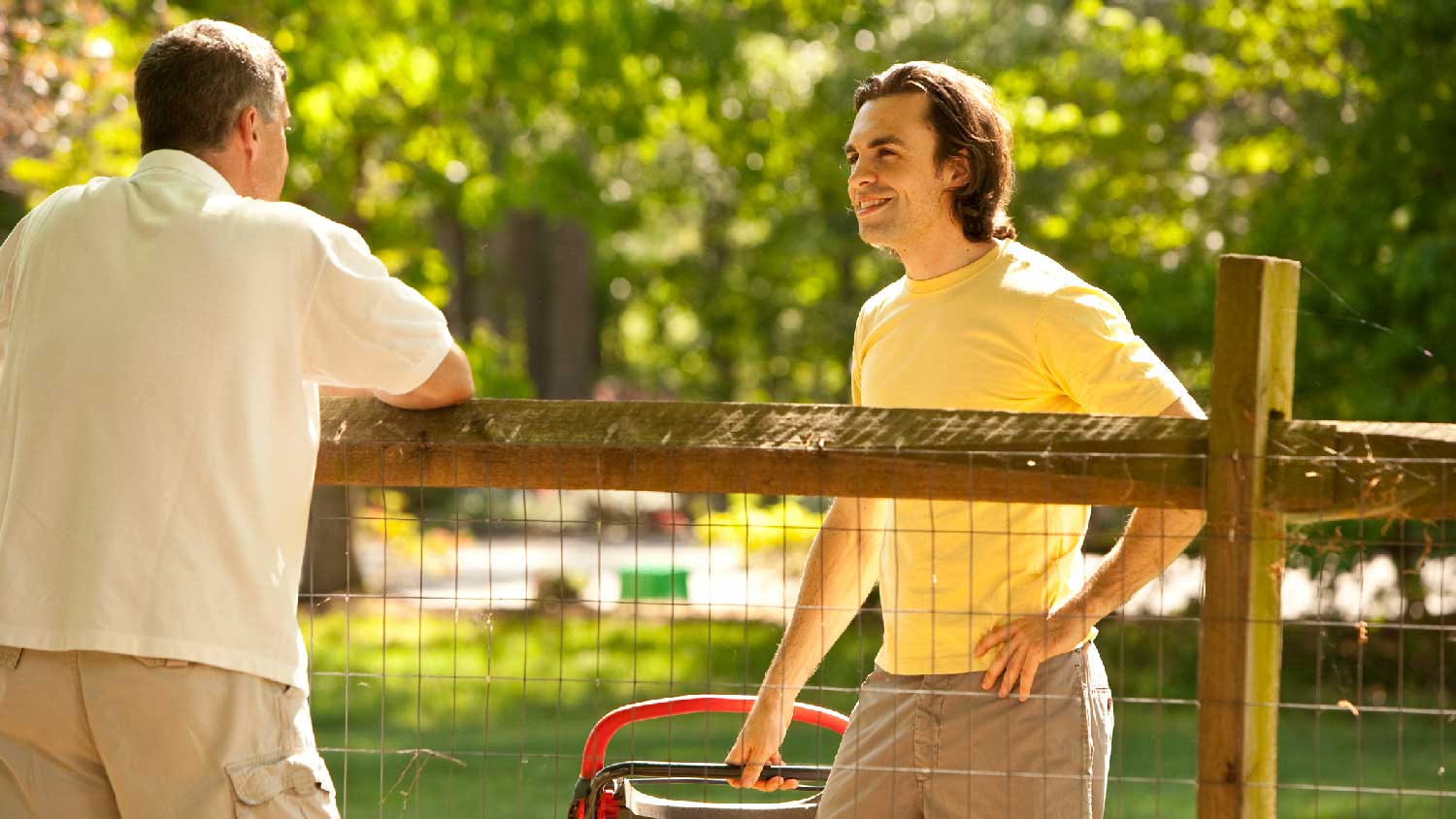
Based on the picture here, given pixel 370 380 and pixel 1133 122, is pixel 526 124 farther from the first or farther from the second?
pixel 370 380

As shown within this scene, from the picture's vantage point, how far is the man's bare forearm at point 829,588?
285 cm

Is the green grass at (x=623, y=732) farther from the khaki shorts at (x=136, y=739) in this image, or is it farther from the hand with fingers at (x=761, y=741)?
the khaki shorts at (x=136, y=739)

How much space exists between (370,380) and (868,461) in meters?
0.73

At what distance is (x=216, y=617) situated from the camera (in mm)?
2164

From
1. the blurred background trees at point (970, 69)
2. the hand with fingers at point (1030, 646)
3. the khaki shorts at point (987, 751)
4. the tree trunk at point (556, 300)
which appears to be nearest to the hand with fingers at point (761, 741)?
the khaki shorts at point (987, 751)

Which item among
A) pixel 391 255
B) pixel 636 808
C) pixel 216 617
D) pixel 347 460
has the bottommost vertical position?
pixel 636 808

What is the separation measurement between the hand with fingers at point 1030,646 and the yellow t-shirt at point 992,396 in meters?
0.03

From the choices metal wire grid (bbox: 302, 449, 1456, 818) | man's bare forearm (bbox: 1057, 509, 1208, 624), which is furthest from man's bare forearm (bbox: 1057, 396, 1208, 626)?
metal wire grid (bbox: 302, 449, 1456, 818)

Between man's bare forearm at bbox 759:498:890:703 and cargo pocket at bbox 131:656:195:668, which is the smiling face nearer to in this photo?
man's bare forearm at bbox 759:498:890:703

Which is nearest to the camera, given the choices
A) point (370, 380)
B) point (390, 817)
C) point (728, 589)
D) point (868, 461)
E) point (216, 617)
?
point (216, 617)

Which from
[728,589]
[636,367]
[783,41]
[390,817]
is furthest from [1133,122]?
[636,367]

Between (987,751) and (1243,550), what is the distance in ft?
1.71

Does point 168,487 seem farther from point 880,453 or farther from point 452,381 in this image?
point 880,453

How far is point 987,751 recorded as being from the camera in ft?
8.60
